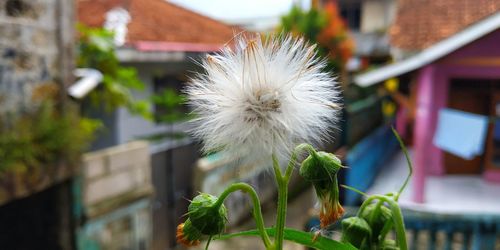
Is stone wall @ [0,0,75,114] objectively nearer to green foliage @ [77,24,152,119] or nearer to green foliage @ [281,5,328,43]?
green foliage @ [77,24,152,119]

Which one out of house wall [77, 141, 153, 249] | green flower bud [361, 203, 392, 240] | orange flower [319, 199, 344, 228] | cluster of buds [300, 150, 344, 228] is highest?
cluster of buds [300, 150, 344, 228]

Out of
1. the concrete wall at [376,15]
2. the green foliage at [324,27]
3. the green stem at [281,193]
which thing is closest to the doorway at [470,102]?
the green foliage at [324,27]

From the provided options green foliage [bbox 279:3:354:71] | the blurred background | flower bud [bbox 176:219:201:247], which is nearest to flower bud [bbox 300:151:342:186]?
flower bud [bbox 176:219:201:247]

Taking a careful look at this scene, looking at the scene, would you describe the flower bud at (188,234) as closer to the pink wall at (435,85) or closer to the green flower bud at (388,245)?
the green flower bud at (388,245)

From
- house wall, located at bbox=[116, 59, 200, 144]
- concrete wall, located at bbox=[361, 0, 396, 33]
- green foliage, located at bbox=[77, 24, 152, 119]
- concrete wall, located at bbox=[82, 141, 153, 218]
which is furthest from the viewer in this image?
concrete wall, located at bbox=[361, 0, 396, 33]

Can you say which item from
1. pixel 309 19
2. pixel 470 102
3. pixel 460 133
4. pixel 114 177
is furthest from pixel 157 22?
A: pixel 470 102

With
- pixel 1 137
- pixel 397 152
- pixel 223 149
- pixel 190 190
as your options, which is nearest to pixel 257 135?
pixel 223 149

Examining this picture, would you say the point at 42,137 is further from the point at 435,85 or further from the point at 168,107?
the point at 435,85

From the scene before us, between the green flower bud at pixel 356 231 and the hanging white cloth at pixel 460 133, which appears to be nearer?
the green flower bud at pixel 356 231
